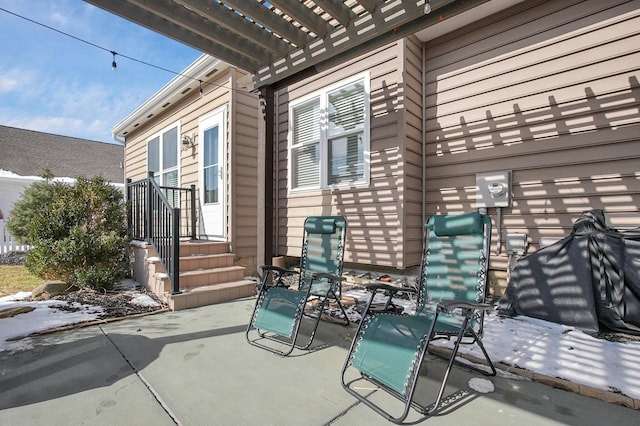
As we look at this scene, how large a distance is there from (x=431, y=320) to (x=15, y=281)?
6883mm

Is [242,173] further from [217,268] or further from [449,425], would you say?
[449,425]

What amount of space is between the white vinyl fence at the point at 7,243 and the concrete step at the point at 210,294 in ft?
22.8

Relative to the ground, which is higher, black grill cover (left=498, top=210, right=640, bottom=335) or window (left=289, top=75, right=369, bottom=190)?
window (left=289, top=75, right=369, bottom=190)

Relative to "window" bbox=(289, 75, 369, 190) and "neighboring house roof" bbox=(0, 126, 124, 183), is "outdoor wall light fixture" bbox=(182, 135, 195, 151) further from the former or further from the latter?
"neighboring house roof" bbox=(0, 126, 124, 183)

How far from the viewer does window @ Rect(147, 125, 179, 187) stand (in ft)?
23.9

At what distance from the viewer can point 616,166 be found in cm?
304

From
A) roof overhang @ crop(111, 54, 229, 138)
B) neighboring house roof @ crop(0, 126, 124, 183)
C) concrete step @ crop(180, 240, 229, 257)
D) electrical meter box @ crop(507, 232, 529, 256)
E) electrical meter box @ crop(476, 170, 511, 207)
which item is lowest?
concrete step @ crop(180, 240, 229, 257)

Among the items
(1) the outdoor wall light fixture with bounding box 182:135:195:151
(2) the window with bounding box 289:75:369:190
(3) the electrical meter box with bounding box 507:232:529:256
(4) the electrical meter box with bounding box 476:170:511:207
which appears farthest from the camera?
(1) the outdoor wall light fixture with bounding box 182:135:195:151

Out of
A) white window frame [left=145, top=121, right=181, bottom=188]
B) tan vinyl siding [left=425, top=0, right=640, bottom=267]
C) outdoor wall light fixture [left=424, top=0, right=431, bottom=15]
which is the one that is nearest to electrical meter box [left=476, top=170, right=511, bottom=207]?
tan vinyl siding [left=425, top=0, right=640, bottom=267]

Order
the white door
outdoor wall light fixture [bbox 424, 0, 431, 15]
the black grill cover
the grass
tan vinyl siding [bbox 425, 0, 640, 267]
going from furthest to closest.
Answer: the white door → the grass → tan vinyl siding [bbox 425, 0, 640, 267] → the black grill cover → outdoor wall light fixture [bbox 424, 0, 431, 15]

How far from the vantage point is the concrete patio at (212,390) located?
5.50ft

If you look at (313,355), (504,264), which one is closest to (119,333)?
(313,355)

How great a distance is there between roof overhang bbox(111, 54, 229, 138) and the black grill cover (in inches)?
214

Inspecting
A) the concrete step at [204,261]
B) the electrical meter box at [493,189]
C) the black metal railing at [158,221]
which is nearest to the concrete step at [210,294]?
the black metal railing at [158,221]
